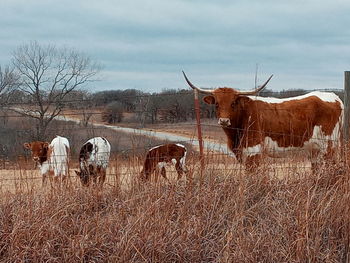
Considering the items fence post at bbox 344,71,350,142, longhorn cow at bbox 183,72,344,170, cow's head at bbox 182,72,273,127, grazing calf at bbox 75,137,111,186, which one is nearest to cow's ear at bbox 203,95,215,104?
longhorn cow at bbox 183,72,344,170

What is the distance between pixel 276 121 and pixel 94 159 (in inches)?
124

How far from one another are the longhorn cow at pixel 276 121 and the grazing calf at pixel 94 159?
Result: 1937 mm

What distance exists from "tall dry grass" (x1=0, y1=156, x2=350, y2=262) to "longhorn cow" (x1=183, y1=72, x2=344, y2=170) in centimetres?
176

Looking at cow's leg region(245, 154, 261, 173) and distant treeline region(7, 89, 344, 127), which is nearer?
cow's leg region(245, 154, 261, 173)

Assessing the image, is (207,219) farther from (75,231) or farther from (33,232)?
(33,232)

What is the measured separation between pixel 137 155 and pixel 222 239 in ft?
6.47

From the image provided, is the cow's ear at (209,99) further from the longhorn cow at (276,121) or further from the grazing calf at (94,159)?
the grazing calf at (94,159)

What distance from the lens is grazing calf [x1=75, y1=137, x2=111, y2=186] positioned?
290 inches

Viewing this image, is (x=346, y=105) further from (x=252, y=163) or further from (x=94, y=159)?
(x=94, y=159)

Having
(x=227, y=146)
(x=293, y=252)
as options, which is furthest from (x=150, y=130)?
(x=293, y=252)

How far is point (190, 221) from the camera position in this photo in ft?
18.5

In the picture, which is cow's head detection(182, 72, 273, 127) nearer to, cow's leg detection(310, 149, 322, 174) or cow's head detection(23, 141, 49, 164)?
cow's leg detection(310, 149, 322, 174)

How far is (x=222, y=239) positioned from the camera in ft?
17.8

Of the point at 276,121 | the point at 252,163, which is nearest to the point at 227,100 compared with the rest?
the point at 276,121
